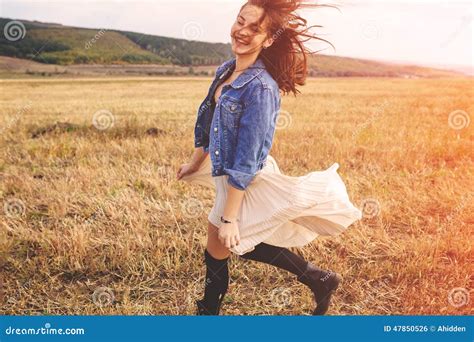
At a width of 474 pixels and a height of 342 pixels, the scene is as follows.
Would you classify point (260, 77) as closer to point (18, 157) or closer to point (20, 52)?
→ point (18, 157)

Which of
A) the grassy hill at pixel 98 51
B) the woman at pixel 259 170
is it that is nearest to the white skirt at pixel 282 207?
the woman at pixel 259 170

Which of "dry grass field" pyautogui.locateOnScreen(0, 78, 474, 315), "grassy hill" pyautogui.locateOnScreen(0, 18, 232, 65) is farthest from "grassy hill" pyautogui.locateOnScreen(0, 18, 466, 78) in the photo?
"dry grass field" pyautogui.locateOnScreen(0, 78, 474, 315)

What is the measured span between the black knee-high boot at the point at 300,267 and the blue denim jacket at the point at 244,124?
0.54 m

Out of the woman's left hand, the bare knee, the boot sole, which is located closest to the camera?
the woman's left hand

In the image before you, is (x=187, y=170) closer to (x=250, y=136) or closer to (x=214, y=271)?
(x=214, y=271)

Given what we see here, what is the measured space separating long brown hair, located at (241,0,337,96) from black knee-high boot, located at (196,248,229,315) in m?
0.97

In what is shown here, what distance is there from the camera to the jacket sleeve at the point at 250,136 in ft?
7.55

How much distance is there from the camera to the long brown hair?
242 centimetres

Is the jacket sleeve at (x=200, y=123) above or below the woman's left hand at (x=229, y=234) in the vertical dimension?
above

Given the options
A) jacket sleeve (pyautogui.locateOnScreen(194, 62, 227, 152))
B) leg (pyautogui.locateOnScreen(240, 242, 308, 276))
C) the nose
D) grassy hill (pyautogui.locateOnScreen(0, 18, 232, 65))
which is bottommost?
leg (pyautogui.locateOnScreen(240, 242, 308, 276))

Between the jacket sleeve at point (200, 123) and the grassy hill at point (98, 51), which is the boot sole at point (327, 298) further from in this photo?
the grassy hill at point (98, 51)

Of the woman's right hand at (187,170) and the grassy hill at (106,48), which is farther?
the grassy hill at (106,48)

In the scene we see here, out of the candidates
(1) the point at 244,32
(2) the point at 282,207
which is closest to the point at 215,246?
(2) the point at 282,207

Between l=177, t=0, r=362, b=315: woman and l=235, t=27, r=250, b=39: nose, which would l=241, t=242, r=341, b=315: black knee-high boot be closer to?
l=177, t=0, r=362, b=315: woman
